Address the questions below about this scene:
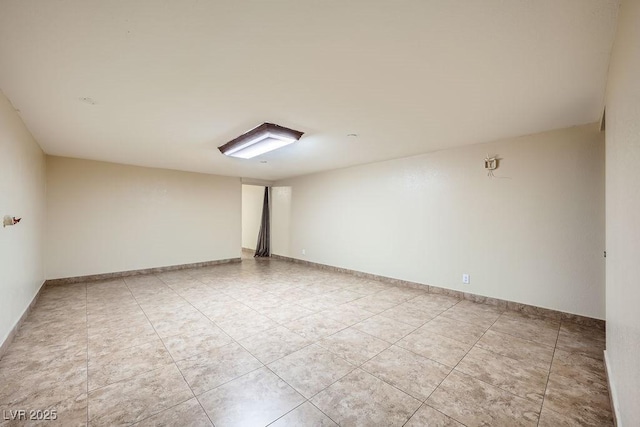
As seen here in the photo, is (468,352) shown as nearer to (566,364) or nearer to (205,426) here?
(566,364)

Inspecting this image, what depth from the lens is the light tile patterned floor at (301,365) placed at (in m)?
1.59

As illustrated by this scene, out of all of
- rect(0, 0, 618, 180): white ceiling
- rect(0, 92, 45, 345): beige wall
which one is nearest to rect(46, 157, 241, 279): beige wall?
rect(0, 92, 45, 345): beige wall

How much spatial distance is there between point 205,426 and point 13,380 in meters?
1.65

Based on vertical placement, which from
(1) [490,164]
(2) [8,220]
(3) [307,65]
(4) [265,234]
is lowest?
(4) [265,234]

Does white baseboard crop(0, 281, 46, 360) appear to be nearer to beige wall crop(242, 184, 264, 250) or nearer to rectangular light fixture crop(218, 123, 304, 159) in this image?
rectangular light fixture crop(218, 123, 304, 159)

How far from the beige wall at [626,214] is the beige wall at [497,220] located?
1.61 metres

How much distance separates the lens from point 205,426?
4.83 ft

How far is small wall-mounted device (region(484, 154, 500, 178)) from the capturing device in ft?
11.3

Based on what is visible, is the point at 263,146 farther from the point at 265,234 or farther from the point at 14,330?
the point at 265,234

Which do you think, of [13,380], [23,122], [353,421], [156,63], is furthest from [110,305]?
[353,421]

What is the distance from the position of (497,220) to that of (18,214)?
567cm

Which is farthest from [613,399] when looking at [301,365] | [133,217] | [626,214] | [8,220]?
[133,217]

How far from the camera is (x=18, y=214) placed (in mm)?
2682

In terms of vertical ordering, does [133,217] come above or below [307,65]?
below
